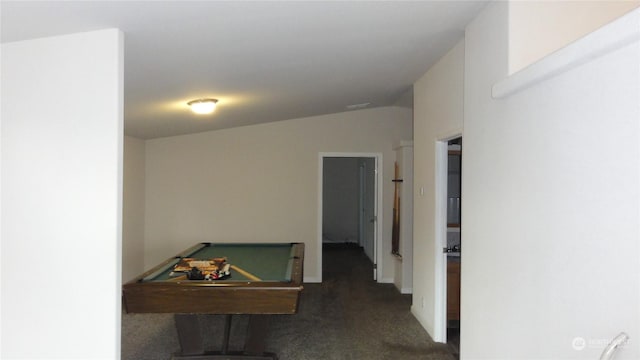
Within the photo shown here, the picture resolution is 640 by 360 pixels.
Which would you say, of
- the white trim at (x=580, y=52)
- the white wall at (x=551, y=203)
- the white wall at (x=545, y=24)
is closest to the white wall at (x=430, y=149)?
the white wall at (x=551, y=203)

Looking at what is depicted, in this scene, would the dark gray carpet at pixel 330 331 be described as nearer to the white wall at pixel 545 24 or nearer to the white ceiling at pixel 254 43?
the white ceiling at pixel 254 43

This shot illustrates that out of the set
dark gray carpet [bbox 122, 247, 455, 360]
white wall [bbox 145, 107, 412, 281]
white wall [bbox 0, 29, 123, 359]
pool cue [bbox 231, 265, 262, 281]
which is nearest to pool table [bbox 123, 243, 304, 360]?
pool cue [bbox 231, 265, 262, 281]

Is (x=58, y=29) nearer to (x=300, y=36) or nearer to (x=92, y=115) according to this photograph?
(x=92, y=115)

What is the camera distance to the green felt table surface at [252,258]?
11.4 feet

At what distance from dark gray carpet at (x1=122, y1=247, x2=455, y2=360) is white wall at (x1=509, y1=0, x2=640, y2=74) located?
2.52 metres

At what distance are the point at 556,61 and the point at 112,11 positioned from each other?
6.34ft

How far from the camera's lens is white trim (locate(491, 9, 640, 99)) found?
1.44m

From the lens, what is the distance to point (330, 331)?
436cm

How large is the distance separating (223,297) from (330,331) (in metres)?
1.72

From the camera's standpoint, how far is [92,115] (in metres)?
2.23

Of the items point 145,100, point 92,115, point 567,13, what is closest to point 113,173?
point 92,115

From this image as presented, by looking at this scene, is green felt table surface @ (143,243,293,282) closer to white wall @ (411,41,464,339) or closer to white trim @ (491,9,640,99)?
white wall @ (411,41,464,339)

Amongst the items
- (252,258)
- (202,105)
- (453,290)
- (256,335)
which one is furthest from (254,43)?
(453,290)

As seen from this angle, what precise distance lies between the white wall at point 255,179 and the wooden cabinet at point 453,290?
2.20m
